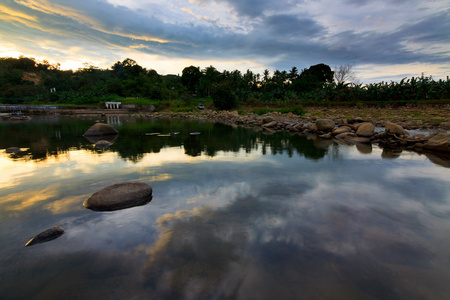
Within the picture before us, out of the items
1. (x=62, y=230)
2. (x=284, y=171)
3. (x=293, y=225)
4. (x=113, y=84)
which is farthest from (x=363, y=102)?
(x=113, y=84)

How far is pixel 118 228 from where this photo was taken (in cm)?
367

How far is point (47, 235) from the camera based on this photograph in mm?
3426

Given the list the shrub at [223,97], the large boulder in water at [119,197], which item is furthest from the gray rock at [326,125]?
the shrub at [223,97]

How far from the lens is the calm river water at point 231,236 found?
2555mm

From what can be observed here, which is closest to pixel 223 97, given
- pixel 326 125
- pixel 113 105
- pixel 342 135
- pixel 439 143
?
pixel 113 105

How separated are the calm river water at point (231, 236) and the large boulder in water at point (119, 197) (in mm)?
218

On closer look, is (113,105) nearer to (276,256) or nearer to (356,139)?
(356,139)

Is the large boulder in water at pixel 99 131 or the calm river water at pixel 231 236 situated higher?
the large boulder in water at pixel 99 131

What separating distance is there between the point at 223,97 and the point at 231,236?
4233cm

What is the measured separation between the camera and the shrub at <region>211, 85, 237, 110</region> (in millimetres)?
44125

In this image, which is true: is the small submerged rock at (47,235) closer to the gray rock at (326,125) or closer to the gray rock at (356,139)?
the gray rock at (356,139)

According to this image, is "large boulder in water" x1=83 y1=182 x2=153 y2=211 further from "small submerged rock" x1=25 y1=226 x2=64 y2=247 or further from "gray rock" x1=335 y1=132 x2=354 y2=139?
"gray rock" x1=335 y1=132 x2=354 y2=139

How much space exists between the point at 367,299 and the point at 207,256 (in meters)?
1.87

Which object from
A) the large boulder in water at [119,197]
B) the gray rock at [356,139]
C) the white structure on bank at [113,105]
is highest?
the white structure on bank at [113,105]
